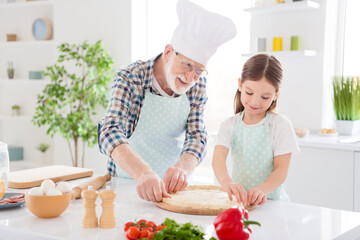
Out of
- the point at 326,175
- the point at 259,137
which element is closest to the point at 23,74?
the point at 326,175

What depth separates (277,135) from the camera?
6.06 feet

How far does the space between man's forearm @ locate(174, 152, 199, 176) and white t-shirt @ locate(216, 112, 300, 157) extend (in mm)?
146

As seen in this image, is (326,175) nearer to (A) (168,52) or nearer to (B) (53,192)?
(A) (168,52)

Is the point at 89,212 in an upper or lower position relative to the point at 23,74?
lower

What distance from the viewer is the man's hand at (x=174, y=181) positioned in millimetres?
1704

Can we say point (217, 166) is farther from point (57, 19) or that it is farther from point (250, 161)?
point (57, 19)

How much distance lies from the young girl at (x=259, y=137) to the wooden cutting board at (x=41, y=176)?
651mm

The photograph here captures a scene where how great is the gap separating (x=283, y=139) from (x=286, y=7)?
186 cm

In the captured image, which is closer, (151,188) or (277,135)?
(151,188)

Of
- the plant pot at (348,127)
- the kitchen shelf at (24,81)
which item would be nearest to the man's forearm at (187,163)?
the plant pot at (348,127)

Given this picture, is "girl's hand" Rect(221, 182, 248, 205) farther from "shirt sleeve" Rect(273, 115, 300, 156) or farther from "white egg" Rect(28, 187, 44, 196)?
"white egg" Rect(28, 187, 44, 196)

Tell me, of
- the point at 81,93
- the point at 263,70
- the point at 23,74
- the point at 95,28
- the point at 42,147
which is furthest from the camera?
the point at 23,74

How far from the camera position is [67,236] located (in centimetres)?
127

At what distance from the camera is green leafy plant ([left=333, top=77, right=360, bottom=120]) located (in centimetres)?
327
